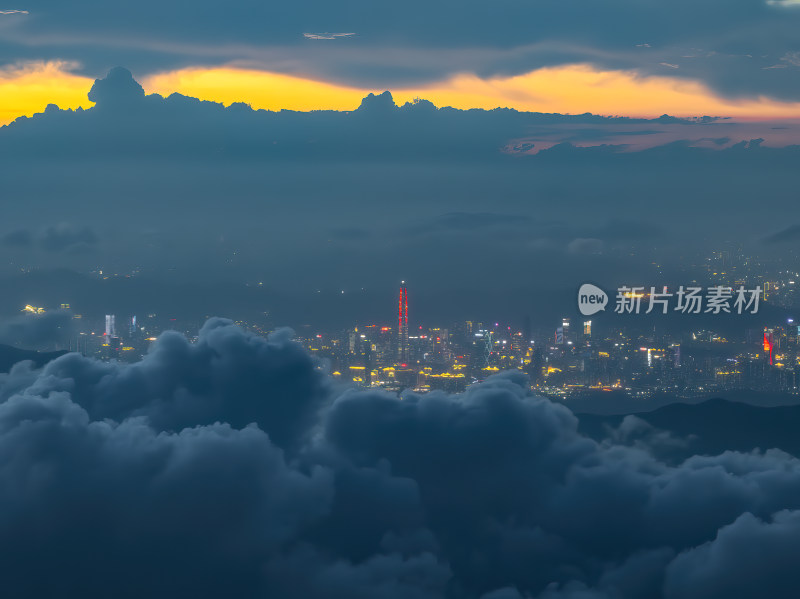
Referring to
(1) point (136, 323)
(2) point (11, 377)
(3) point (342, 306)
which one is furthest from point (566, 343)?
(2) point (11, 377)

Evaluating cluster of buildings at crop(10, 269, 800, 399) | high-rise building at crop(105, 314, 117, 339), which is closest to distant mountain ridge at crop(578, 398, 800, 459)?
cluster of buildings at crop(10, 269, 800, 399)

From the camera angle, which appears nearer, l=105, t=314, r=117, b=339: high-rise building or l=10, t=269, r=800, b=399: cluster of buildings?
l=10, t=269, r=800, b=399: cluster of buildings

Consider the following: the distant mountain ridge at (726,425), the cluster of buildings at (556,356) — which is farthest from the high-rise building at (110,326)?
the distant mountain ridge at (726,425)

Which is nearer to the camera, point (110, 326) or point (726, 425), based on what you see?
point (110, 326)

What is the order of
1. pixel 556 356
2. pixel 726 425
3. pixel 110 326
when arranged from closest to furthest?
pixel 556 356 → pixel 110 326 → pixel 726 425

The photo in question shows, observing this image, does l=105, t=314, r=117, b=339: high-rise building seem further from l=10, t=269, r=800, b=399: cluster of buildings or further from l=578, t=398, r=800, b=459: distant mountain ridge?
l=578, t=398, r=800, b=459: distant mountain ridge

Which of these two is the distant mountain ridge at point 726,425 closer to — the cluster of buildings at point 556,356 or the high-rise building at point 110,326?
the cluster of buildings at point 556,356

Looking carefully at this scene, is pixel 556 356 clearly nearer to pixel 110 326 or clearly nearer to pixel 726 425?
pixel 726 425

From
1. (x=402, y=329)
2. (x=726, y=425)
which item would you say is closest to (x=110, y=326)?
(x=402, y=329)
